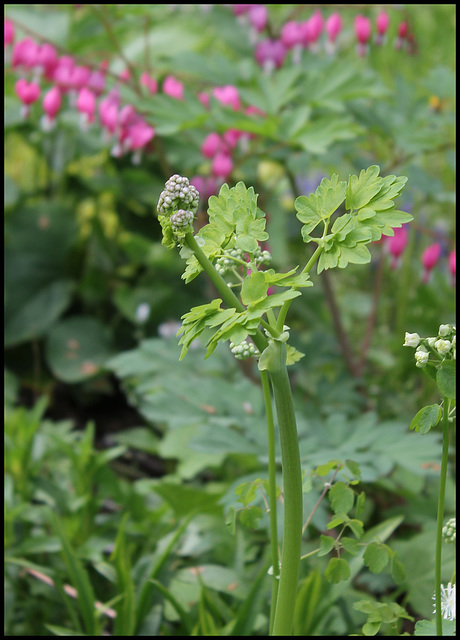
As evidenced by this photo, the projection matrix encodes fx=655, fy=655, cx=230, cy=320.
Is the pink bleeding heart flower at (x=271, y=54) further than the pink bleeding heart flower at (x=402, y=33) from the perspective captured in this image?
Yes

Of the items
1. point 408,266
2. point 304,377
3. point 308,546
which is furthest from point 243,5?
point 308,546

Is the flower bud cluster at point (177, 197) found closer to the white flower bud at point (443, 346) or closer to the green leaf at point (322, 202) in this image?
the green leaf at point (322, 202)

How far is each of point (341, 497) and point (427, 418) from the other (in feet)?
0.63

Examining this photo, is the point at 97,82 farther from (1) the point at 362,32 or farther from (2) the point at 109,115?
(1) the point at 362,32

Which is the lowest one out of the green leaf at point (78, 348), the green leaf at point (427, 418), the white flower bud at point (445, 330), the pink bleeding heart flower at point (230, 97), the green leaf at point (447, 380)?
the green leaf at point (427, 418)

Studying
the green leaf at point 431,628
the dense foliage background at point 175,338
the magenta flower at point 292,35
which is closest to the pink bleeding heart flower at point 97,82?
the dense foliage background at point 175,338

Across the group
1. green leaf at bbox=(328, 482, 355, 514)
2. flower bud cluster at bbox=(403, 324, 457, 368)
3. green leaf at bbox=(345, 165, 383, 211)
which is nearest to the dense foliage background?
green leaf at bbox=(328, 482, 355, 514)

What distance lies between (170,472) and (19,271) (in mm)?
1247

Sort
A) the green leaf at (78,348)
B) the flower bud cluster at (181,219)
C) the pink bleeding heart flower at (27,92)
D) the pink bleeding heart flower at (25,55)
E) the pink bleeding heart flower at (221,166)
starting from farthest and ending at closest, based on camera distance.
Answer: the green leaf at (78,348) → the pink bleeding heart flower at (25,55) → the pink bleeding heart flower at (27,92) → the pink bleeding heart flower at (221,166) → the flower bud cluster at (181,219)

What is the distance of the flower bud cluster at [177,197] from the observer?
63 centimetres

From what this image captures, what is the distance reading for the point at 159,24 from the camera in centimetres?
365

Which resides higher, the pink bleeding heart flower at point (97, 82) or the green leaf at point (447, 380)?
the pink bleeding heart flower at point (97, 82)

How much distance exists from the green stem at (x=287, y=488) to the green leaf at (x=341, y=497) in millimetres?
113

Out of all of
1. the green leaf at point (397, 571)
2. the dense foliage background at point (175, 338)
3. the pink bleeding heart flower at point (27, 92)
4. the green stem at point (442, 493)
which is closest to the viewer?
the green stem at point (442, 493)
